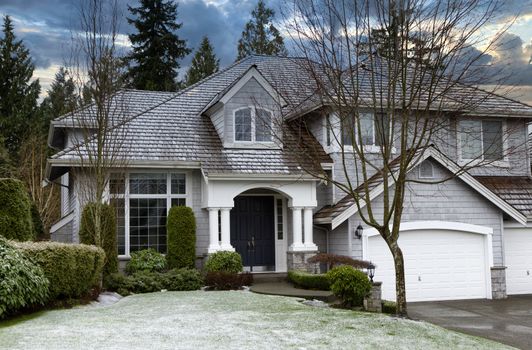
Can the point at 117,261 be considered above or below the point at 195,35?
below

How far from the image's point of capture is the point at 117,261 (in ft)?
56.7

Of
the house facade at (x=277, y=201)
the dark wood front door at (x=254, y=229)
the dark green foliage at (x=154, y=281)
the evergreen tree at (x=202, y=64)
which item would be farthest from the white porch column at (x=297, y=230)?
the evergreen tree at (x=202, y=64)

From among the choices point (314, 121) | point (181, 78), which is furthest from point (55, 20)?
point (181, 78)

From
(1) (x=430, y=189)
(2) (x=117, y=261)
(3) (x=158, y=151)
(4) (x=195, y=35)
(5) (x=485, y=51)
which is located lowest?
(2) (x=117, y=261)

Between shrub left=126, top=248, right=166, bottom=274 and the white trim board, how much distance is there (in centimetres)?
503

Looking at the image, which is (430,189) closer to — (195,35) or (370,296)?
(370,296)

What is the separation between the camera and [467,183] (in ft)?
63.0

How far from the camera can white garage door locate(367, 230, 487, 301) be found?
18562 millimetres

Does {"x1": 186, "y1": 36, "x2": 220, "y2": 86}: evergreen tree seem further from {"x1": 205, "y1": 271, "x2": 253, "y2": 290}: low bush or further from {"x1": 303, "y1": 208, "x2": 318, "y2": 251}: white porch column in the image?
{"x1": 205, "y1": 271, "x2": 253, "y2": 290}: low bush

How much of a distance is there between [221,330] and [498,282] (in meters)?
11.9

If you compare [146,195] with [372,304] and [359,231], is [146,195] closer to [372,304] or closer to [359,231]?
[359,231]

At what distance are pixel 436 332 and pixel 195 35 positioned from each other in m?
36.3

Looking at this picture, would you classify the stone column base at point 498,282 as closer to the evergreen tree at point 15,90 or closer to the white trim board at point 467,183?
the white trim board at point 467,183

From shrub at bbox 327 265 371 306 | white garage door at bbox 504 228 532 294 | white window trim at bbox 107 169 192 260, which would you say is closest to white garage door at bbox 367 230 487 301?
white garage door at bbox 504 228 532 294
